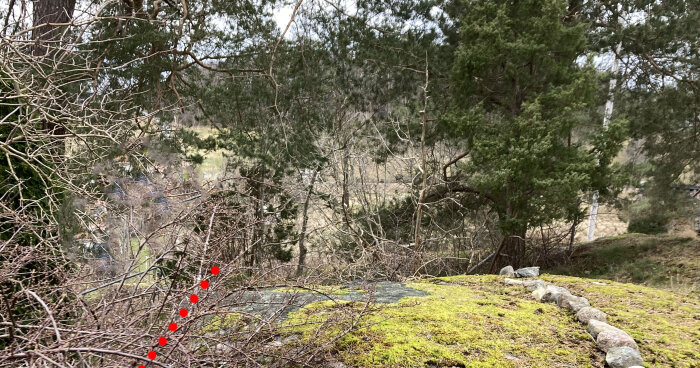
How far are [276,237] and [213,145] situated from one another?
2.44m

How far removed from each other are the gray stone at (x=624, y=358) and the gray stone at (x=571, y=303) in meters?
0.71

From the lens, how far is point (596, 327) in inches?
102

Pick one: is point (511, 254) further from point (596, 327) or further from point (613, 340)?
point (613, 340)

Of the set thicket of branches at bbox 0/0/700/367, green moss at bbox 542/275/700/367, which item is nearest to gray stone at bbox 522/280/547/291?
green moss at bbox 542/275/700/367

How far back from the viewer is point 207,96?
313 inches

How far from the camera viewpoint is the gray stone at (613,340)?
2367 millimetres

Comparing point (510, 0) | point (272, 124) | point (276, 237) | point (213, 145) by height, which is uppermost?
point (510, 0)

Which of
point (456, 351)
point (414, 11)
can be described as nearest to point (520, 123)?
point (414, 11)

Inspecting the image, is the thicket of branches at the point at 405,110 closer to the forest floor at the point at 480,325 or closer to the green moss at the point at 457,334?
the forest floor at the point at 480,325

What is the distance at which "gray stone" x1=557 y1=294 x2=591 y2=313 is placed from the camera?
2996 millimetres

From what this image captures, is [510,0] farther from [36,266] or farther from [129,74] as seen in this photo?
[36,266]

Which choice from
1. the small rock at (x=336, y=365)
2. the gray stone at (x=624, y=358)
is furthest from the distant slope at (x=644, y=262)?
the small rock at (x=336, y=365)

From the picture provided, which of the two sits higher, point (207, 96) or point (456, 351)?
point (207, 96)

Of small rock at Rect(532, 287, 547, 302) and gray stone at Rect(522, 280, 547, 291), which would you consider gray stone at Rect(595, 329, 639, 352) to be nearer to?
small rock at Rect(532, 287, 547, 302)
